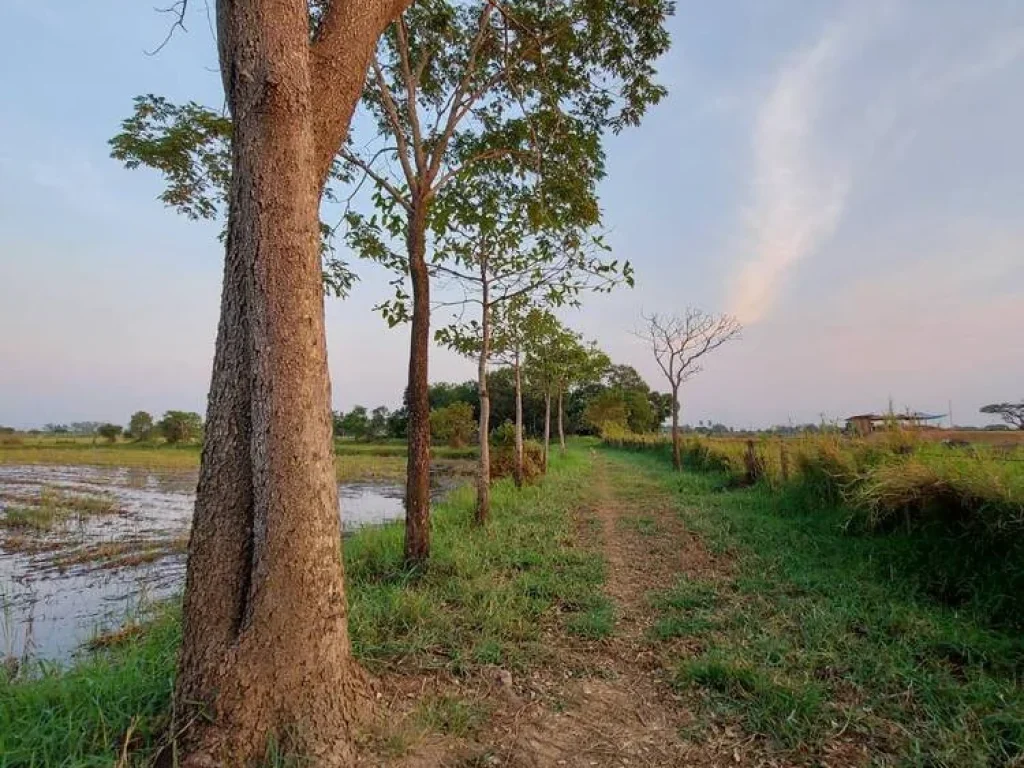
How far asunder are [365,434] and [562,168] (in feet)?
195

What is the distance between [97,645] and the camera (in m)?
4.08

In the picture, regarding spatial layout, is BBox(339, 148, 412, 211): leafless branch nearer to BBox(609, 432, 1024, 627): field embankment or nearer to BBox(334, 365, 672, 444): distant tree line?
BBox(609, 432, 1024, 627): field embankment

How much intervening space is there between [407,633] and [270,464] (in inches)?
72.2

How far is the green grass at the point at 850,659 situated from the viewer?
2.45m

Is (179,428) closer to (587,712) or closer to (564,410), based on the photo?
(564,410)

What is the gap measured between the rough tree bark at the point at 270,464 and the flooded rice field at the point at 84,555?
8.53 ft

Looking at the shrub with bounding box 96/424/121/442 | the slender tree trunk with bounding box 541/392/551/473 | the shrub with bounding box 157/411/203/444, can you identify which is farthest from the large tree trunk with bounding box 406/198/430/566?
the shrub with bounding box 96/424/121/442

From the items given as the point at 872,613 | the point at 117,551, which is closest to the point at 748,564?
the point at 872,613

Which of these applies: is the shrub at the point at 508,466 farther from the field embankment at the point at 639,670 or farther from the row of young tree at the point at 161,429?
the row of young tree at the point at 161,429

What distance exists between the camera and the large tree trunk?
5008mm

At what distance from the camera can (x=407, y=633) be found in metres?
3.46

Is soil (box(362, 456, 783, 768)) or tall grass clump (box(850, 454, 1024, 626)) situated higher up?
tall grass clump (box(850, 454, 1024, 626))

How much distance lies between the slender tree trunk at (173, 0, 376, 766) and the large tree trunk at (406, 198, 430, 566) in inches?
102

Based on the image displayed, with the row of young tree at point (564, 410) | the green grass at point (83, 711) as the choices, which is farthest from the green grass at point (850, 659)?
the row of young tree at point (564, 410)
